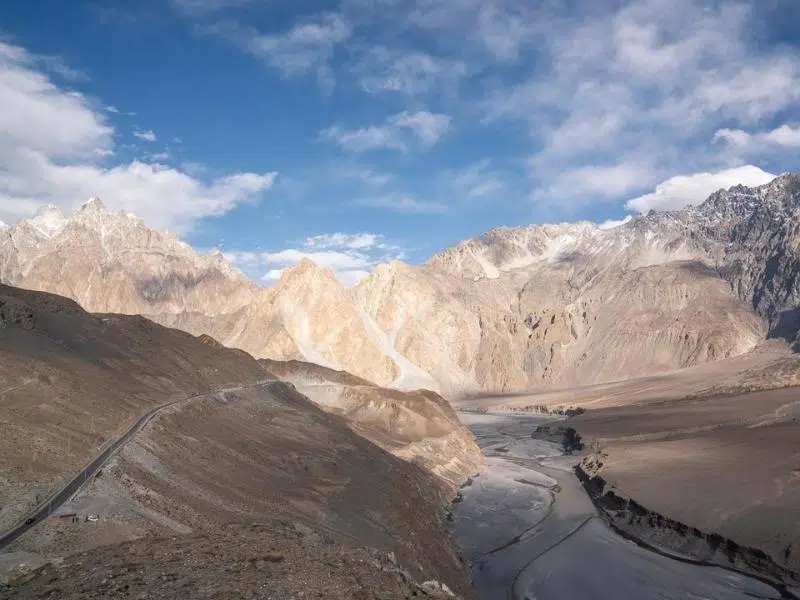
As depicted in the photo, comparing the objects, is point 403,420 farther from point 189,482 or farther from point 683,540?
point 189,482

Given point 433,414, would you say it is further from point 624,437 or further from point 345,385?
point 624,437

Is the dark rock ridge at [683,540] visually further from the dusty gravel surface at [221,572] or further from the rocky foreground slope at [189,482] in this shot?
the dusty gravel surface at [221,572]

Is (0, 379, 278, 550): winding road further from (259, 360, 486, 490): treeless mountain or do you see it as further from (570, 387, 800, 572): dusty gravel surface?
(570, 387, 800, 572): dusty gravel surface

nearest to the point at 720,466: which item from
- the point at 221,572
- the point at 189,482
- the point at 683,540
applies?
the point at 683,540

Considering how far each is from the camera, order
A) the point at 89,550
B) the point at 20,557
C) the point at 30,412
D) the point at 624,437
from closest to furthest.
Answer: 1. the point at 20,557
2. the point at 89,550
3. the point at 30,412
4. the point at 624,437

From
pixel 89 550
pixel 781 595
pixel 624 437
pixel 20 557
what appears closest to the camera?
pixel 20 557

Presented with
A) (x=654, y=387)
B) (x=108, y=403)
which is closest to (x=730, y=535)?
(x=108, y=403)
